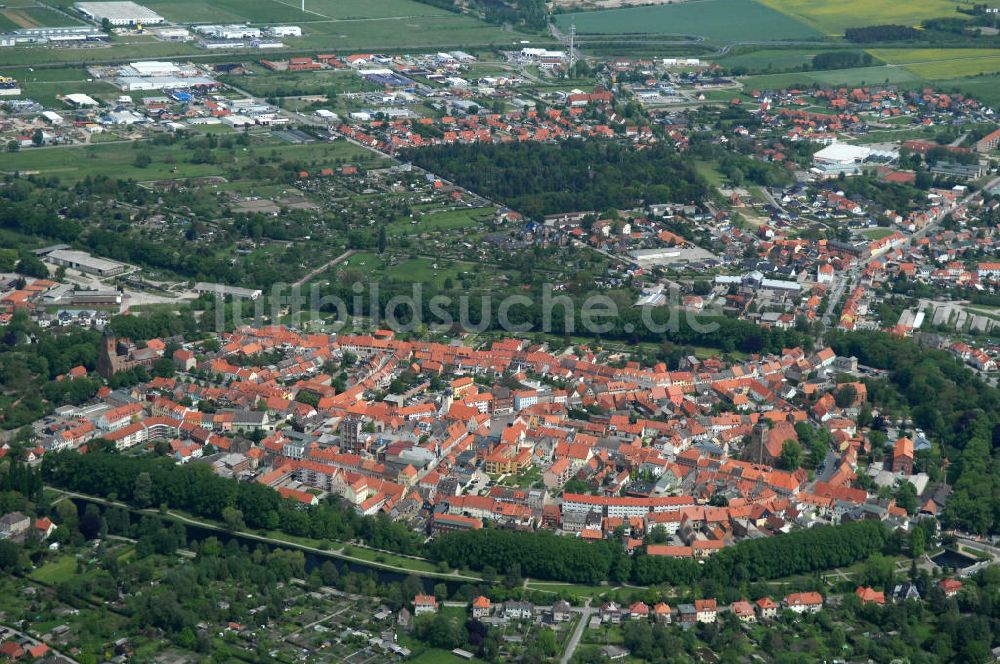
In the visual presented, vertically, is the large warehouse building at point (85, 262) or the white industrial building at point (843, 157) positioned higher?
the white industrial building at point (843, 157)

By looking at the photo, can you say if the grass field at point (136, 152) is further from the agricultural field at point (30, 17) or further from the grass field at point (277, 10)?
the grass field at point (277, 10)

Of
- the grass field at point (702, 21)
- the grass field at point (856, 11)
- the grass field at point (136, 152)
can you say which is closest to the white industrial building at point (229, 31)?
the grass field at point (702, 21)

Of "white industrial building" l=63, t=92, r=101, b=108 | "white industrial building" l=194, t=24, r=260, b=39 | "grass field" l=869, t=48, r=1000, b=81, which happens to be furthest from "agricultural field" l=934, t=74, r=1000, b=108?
"white industrial building" l=63, t=92, r=101, b=108

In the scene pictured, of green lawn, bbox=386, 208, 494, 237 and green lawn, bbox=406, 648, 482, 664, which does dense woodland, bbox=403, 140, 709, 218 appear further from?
green lawn, bbox=406, 648, 482, 664

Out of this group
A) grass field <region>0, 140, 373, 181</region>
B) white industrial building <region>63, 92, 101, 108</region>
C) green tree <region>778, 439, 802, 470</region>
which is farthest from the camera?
white industrial building <region>63, 92, 101, 108</region>

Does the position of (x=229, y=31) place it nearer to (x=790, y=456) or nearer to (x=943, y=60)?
(x=943, y=60)

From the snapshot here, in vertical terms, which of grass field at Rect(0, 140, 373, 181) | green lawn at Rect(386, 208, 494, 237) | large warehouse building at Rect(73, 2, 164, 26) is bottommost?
green lawn at Rect(386, 208, 494, 237)
